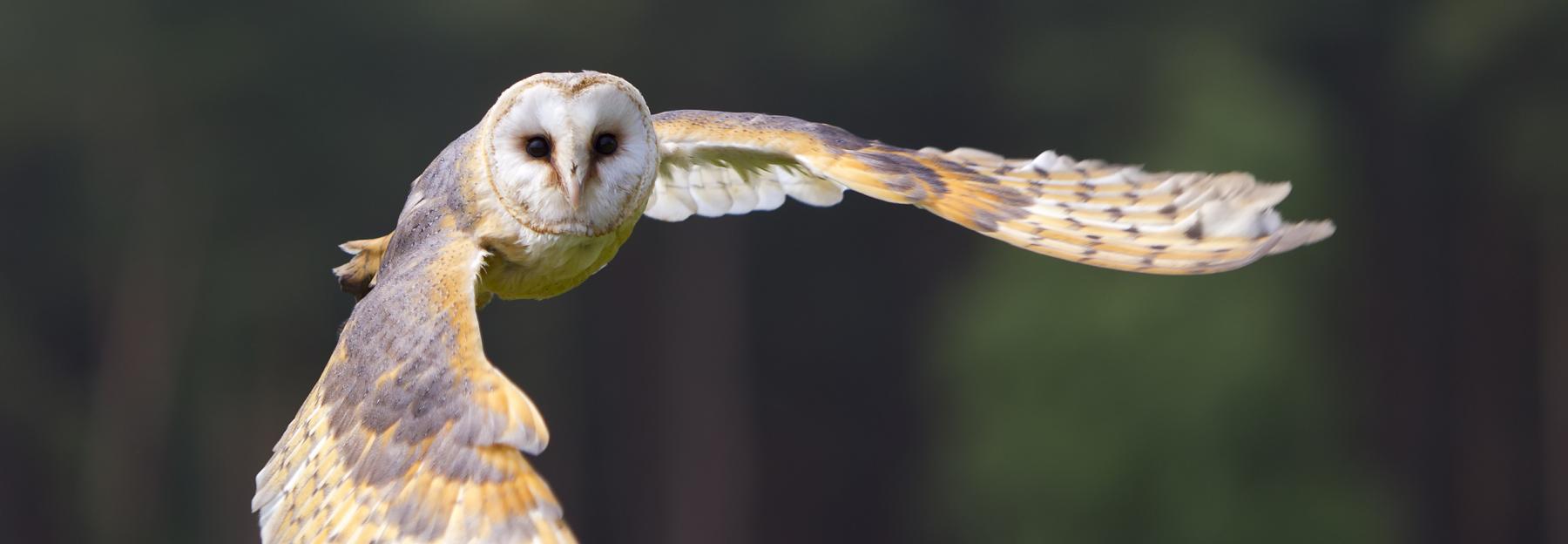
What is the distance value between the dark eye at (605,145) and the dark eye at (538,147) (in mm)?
47

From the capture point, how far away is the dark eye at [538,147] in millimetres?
1354

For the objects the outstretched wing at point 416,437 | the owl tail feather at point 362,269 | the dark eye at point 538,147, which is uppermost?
the dark eye at point 538,147

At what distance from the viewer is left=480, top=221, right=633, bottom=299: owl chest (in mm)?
1386

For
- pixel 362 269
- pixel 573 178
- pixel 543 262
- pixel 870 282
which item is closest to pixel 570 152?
pixel 573 178

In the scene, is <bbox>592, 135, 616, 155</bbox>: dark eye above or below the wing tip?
above

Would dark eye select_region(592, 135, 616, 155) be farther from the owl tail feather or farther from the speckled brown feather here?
the owl tail feather

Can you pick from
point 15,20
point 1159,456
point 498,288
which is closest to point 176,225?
point 15,20

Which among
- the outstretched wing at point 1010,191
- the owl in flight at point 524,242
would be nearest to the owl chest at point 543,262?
the owl in flight at point 524,242

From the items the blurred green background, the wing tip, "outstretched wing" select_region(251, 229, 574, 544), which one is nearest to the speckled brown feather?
"outstretched wing" select_region(251, 229, 574, 544)

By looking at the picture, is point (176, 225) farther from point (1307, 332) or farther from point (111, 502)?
point (1307, 332)

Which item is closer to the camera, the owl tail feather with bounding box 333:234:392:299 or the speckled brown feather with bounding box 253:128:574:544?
the speckled brown feather with bounding box 253:128:574:544

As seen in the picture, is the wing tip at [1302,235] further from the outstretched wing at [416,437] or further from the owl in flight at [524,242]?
the outstretched wing at [416,437]

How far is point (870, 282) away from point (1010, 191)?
1575mm

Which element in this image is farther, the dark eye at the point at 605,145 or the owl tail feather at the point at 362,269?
the owl tail feather at the point at 362,269
